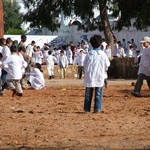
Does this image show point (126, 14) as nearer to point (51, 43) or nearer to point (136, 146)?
point (51, 43)

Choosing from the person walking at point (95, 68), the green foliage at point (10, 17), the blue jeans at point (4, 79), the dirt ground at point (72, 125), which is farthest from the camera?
the green foliage at point (10, 17)

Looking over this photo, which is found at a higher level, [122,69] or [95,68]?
[95,68]

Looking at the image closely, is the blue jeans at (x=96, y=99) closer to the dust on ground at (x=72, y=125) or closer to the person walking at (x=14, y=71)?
the dust on ground at (x=72, y=125)

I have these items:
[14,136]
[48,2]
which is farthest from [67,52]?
[14,136]

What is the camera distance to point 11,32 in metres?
68.1

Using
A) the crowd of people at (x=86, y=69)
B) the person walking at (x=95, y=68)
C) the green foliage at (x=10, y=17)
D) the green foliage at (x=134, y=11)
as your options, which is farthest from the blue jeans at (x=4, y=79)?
the green foliage at (x=10, y=17)

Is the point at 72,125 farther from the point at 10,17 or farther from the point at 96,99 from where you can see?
the point at 10,17

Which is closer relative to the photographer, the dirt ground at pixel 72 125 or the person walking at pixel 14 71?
the dirt ground at pixel 72 125

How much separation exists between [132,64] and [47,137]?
21077mm

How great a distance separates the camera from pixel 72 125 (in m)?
11.1

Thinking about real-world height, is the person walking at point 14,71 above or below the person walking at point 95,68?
below

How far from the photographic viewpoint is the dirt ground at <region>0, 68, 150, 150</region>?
8.98 meters

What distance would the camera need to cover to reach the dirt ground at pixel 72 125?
898cm

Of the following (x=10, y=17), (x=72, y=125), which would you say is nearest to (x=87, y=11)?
(x=72, y=125)
